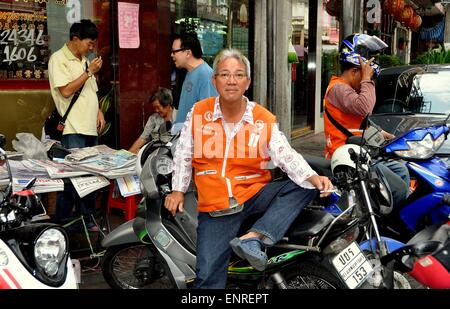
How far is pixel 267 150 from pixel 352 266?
0.81 m

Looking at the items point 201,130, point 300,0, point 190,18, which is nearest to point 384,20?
point 300,0

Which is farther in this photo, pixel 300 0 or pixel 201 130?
pixel 300 0

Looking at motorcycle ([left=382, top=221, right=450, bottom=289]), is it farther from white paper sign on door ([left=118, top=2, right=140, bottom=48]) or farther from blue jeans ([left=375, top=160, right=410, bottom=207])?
white paper sign on door ([left=118, top=2, right=140, bottom=48])

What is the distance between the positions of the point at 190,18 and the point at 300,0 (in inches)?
202

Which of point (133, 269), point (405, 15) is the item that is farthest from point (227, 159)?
point (405, 15)

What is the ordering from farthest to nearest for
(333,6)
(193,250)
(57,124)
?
1. (333,6)
2. (57,124)
3. (193,250)

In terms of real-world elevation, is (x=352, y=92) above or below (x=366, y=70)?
below

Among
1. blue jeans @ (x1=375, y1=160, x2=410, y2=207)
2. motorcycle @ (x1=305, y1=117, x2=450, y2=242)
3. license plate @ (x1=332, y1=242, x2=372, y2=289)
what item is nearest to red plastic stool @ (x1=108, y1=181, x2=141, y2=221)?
motorcycle @ (x1=305, y1=117, x2=450, y2=242)

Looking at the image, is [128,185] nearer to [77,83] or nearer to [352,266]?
[77,83]

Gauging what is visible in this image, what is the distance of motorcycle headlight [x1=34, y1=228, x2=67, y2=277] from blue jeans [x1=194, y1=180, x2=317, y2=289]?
2.83 ft

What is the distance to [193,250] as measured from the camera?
360 centimetres

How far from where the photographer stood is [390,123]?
230 inches

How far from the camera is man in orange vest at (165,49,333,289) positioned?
3.24 meters
